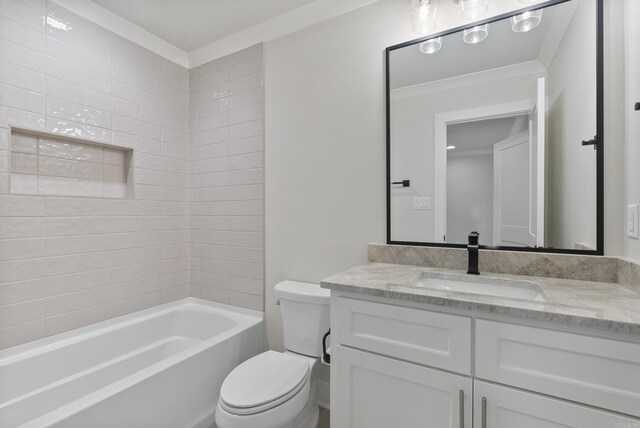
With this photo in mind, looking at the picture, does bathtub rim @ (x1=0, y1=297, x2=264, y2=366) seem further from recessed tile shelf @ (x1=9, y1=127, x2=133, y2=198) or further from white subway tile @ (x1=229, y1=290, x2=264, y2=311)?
recessed tile shelf @ (x1=9, y1=127, x2=133, y2=198)

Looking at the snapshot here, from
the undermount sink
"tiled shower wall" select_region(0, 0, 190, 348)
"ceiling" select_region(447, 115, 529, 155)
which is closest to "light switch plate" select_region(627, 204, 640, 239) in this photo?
the undermount sink

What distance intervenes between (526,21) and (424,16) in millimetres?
449

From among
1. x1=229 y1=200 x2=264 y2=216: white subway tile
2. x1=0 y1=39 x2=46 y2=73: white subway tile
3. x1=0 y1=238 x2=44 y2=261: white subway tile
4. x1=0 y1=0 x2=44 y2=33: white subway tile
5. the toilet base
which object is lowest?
the toilet base

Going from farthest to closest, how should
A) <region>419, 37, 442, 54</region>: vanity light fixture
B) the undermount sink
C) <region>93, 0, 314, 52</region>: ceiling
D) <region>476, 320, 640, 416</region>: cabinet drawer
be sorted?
<region>93, 0, 314, 52</region>: ceiling, <region>419, 37, 442, 54</region>: vanity light fixture, the undermount sink, <region>476, 320, 640, 416</region>: cabinet drawer

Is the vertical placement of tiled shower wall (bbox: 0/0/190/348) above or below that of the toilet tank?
above

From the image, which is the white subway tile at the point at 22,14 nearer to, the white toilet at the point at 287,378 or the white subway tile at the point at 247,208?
the white subway tile at the point at 247,208

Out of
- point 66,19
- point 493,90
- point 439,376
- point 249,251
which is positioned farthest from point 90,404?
point 493,90

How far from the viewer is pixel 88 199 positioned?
1820mm

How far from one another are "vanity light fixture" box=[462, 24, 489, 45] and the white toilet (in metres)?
1.48

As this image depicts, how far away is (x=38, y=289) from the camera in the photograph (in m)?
1.62

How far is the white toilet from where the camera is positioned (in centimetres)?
120

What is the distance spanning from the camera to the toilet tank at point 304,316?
1616 millimetres

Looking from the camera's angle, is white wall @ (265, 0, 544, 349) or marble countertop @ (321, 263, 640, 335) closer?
marble countertop @ (321, 263, 640, 335)

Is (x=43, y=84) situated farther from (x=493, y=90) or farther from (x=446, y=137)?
(x=493, y=90)
